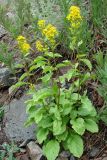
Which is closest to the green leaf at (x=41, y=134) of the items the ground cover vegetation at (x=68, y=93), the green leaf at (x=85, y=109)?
the ground cover vegetation at (x=68, y=93)

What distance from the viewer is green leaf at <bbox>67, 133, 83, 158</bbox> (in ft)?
A: 11.9

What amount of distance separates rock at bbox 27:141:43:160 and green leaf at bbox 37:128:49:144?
0.58 ft

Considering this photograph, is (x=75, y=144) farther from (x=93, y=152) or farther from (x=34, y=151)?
(x=34, y=151)

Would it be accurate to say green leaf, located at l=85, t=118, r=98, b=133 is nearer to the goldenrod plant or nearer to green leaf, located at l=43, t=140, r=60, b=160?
the goldenrod plant

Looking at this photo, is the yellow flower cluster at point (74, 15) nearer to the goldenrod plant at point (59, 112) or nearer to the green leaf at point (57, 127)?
the goldenrod plant at point (59, 112)

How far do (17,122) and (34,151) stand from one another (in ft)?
1.69

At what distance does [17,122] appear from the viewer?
429 centimetres

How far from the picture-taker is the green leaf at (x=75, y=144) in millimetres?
3633

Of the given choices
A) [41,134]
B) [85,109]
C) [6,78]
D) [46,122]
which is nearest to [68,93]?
[85,109]

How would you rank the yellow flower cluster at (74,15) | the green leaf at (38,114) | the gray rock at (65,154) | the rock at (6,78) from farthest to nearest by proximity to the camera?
the rock at (6,78) < the gray rock at (65,154) < the green leaf at (38,114) < the yellow flower cluster at (74,15)

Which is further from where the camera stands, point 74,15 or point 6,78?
point 6,78

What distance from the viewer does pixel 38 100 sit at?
3.72m

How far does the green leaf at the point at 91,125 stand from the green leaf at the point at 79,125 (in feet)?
0.26

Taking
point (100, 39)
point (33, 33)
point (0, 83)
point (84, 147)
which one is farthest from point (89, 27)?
point (84, 147)
